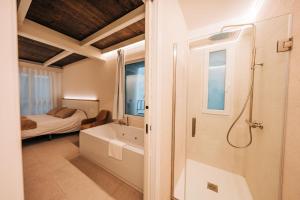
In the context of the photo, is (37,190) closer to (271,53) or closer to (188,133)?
(188,133)

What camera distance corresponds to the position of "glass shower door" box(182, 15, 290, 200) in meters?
1.04

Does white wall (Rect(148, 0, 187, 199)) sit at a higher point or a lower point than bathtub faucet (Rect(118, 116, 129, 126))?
higher

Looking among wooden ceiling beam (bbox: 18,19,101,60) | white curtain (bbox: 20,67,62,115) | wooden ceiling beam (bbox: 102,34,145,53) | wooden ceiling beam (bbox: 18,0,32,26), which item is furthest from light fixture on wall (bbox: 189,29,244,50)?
white curtain (bbox: 20,67,62,115)

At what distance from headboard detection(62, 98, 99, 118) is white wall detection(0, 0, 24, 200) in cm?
343

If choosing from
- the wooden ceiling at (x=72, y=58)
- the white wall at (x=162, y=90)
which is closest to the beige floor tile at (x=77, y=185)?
the white wall at (x=162, y=90)

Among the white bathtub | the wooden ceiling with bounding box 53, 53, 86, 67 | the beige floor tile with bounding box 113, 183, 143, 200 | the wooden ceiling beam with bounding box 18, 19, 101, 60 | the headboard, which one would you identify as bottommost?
the beige floor tile with bounding box 113, 183, 143, 200

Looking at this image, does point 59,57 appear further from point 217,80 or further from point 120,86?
point 217,80

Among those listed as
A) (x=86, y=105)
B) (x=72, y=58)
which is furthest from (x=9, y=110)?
(x=72, y=58)

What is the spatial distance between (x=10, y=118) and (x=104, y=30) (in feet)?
7.48

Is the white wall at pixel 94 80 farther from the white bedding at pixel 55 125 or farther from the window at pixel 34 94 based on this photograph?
the white bedding at pixel 55 125

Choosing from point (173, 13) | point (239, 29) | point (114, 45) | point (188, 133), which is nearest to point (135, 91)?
point (114, 45)

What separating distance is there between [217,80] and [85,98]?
13.0 feet

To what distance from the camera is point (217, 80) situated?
1922 millimetres

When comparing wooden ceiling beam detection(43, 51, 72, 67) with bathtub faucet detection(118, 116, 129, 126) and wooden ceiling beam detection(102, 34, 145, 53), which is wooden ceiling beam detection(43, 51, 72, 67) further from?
bathtub faucet detection(118, 116, 129, 126)
